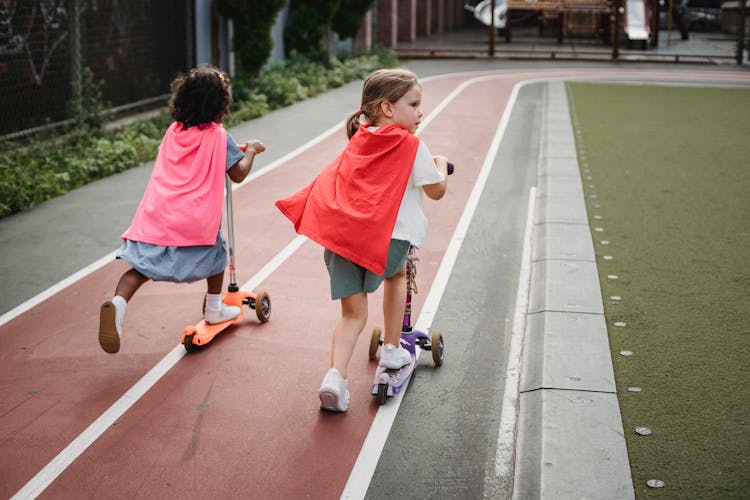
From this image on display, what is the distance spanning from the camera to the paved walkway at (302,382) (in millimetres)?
4199

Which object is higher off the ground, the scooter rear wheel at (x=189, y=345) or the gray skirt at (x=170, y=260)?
the gray skirt at (x=170, y=260)

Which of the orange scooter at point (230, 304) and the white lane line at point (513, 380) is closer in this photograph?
the white lane line at point (513, 380)

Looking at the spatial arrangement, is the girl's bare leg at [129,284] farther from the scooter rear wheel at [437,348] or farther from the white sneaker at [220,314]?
the scooter rear wheel at [437,348]

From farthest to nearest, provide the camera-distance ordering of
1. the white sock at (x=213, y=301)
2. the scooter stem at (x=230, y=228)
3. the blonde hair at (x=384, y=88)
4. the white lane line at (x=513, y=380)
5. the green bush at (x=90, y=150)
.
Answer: the green bush at (x=90, y=150) < the scooter stem at (x=230, y=228) < the white sock at (x=213, y=301) < the blonde hair at (x=384, y=88) < the white lane line at (x=513, y=380)

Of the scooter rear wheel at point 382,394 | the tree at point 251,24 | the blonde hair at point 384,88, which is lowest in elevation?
the scooter rear wheel at point 382,394

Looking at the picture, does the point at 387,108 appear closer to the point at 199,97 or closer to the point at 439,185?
the point at 439,185

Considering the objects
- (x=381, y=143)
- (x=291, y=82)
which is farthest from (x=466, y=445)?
(x=291, y=82)

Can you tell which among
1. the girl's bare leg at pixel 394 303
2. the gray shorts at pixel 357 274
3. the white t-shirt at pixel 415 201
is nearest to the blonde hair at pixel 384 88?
the white t-shirt at pixel 415 201

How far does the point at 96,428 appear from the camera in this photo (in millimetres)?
4691

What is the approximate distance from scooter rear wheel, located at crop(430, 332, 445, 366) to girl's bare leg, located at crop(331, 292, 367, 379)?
717 mm

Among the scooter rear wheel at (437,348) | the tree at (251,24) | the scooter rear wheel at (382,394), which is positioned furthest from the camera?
the tree at (251,24)

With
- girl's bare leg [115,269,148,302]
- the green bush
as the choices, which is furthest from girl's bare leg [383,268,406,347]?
the green bush

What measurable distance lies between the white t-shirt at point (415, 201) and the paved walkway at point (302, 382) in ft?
3.17

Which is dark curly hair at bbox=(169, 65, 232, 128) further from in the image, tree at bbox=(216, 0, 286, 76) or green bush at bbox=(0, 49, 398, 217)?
tree at bbox=(216, 0, 286, 76)
